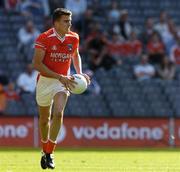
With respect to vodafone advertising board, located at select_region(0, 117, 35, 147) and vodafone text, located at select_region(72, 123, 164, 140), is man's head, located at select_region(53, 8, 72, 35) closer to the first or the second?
vodafone advertising board, located at select_region(0, 117, 35, 147)

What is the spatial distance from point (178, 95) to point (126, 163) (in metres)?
10.4

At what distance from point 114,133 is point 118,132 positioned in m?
0.12

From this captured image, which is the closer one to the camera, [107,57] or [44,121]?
[44,121]

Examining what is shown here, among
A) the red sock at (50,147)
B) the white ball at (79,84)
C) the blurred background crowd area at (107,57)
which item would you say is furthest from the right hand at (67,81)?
the blurred background crowd area at (107,57)

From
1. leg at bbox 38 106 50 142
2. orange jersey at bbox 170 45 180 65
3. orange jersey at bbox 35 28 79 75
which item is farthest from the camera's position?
orange jersey at bbox 170 45 180 65

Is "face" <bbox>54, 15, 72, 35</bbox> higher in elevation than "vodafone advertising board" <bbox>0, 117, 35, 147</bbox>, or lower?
higher

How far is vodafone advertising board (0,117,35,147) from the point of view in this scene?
23094 millimetres

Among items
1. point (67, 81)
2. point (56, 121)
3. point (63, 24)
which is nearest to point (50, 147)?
point (56, 121)

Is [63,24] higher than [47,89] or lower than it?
higher

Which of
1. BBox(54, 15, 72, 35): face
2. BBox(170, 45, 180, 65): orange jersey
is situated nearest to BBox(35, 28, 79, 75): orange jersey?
BBox(54, 15, 72, 35): face

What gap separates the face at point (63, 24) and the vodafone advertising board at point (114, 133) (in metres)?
10.5

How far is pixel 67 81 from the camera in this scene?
12703 millimetres

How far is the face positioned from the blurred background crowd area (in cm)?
1055

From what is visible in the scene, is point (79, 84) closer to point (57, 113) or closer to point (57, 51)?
point (57, 113)
